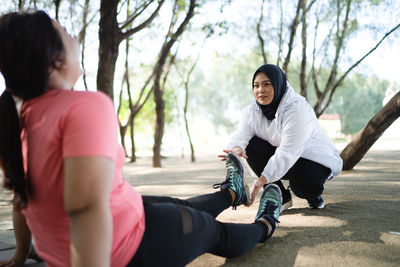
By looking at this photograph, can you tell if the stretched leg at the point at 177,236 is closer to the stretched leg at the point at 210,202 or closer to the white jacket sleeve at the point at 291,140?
the stretched leg at the point at 210,202

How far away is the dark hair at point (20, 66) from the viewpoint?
3.04ft

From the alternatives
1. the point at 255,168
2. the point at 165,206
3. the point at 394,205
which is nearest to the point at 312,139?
the point at 255,168

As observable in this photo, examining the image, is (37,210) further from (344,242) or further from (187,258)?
(344,242)

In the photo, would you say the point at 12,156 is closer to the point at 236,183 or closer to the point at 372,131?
the point at 236,183

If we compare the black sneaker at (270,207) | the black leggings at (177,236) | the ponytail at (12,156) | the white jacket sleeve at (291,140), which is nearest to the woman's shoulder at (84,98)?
the ponytail at (12,156)

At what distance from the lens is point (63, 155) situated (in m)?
0.90

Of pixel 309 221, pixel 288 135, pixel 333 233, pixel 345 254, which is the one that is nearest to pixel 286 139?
pixel 288 135

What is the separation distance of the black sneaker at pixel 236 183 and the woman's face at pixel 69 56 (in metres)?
1.28

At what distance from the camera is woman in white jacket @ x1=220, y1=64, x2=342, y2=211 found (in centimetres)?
243

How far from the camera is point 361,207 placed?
2.70 meters

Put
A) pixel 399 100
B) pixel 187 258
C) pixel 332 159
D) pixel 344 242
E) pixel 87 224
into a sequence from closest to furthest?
pixel 87 224
pixel 187 258
pixel 344 242
pixel 332 159
pixel 399 100

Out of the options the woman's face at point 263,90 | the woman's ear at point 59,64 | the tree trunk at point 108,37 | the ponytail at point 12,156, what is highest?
the tree trunk at point 108,37

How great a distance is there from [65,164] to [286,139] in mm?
1767

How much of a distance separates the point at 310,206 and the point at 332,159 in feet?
1.24
